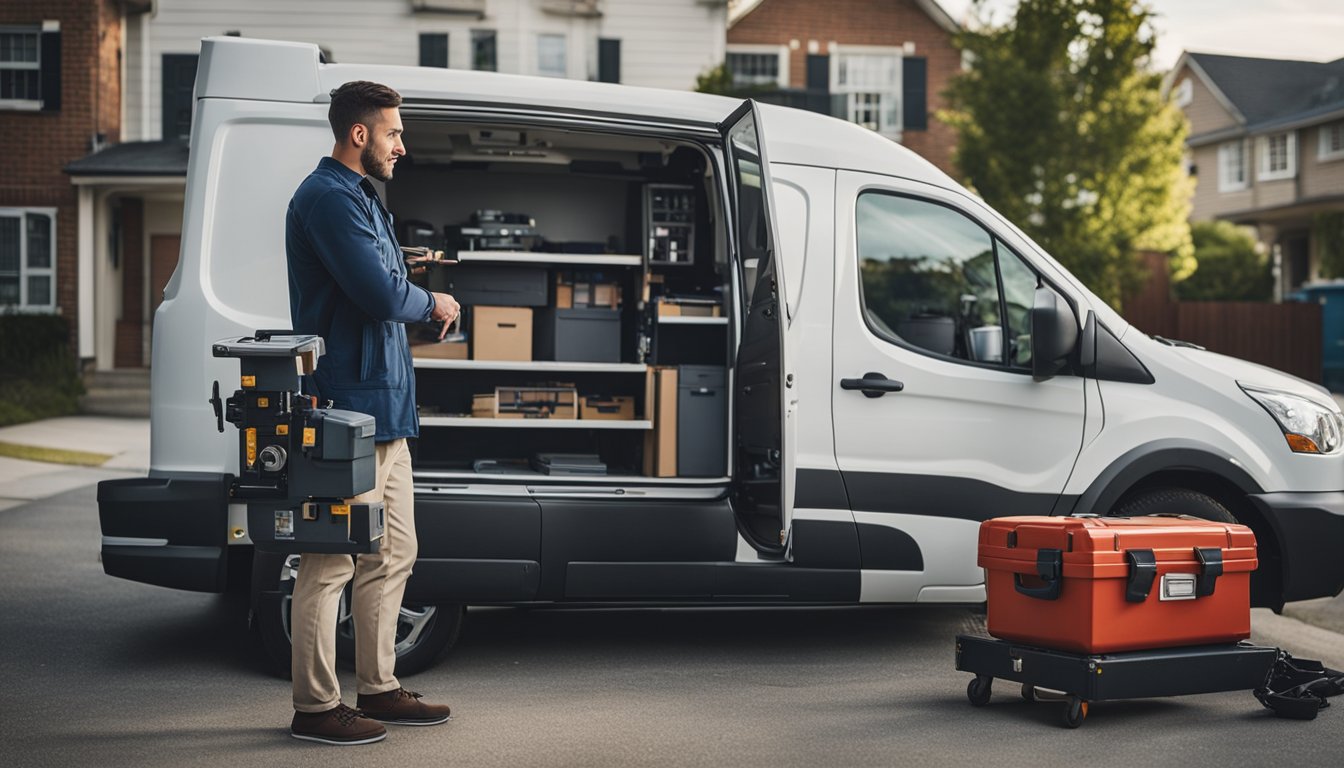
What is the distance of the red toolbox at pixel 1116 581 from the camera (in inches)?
200

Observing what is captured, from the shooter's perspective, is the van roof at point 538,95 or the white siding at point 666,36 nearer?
the van roof at point 538,95

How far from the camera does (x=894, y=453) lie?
608 cm

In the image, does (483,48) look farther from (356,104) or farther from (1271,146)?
(1271,146)

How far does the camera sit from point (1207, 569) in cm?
526

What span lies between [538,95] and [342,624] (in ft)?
7.59

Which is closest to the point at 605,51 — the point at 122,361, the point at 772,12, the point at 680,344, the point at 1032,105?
the point at 772,12

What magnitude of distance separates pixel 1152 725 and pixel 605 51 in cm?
1995

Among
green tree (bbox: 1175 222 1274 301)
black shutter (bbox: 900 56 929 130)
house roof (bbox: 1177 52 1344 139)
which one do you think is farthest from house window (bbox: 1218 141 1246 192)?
black shutter (bbox: 900 56 929 130)

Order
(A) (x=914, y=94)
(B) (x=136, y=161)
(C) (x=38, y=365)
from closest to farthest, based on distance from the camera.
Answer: (C) (x=38, y=365)
(B) (x=136, y=161)
(A) (x=914, y=94)

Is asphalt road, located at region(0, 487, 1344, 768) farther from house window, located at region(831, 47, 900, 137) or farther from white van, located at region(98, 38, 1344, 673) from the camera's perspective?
house window, located at region(831, 47, 900, 137)

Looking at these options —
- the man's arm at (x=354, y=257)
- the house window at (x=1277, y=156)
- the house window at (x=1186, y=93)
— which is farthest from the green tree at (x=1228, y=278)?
the man's arm at (x=354, y=257)

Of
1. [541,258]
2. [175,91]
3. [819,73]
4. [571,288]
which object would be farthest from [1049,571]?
[819,73]

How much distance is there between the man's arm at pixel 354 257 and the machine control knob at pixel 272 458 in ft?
1.75

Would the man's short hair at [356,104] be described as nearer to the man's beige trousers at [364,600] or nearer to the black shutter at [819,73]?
the man's beige trousers at [364,600]
